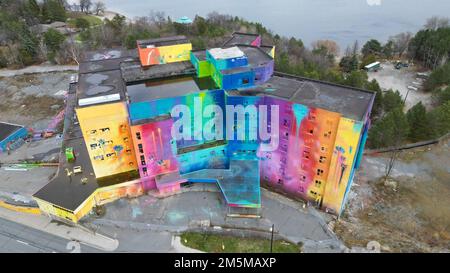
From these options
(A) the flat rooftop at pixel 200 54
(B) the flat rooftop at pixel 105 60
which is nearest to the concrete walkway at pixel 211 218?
(A) the flat rooftop at pixel 200 54

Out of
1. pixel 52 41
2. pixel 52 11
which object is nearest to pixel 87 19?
pixel 52 11

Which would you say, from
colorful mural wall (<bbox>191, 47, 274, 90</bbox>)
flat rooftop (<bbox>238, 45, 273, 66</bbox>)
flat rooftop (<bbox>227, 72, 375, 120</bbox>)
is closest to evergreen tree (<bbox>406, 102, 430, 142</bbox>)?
flat rooftop (<bbox>227, 72, 375, 120</bbox>)

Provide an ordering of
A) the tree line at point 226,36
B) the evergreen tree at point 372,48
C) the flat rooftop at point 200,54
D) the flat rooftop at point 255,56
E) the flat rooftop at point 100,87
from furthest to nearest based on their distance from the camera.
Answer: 1. the evergreen tree at point 372,48
2. the tree line at point 226,36
3. the flat rooftop at point 200,54
4. the flat rooftop at point 255,56
5. the flat rooftop at point 100,87

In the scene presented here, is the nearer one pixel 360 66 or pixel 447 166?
pixel 447 166

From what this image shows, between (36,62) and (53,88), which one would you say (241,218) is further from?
(36,62)

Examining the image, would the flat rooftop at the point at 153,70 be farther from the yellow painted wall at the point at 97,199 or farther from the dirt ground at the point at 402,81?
the dirt ground at the point at 402,81

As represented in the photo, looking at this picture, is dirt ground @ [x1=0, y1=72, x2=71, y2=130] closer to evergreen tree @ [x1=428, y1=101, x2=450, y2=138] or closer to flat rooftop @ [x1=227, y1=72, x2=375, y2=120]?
flat rooftop @ [x1=227, y1=72, x2=375, y2=120]
